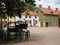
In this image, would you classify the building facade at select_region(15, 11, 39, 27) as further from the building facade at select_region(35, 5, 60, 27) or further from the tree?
the tree

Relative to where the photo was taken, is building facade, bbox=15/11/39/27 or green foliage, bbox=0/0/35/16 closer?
green foliage, bbox=0/0/35/16

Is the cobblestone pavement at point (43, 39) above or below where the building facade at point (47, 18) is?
below

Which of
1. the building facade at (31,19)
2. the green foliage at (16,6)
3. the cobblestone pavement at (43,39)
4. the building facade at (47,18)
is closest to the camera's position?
the cobblestone pavement at (43,39)

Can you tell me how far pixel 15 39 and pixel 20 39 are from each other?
64cm

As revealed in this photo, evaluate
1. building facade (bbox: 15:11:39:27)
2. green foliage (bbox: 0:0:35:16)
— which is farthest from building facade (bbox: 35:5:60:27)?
green foliage (bbox: 0:0:35:16)

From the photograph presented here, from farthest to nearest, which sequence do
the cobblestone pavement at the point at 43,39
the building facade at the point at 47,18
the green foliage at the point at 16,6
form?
the building facade at the point at 47,18, the green foliage at the point at 16,6, the cobblestone pavement at the point at 43,39

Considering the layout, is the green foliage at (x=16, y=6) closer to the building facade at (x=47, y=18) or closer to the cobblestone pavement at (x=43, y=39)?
the cobblestone pavement at (x=43, y=39)

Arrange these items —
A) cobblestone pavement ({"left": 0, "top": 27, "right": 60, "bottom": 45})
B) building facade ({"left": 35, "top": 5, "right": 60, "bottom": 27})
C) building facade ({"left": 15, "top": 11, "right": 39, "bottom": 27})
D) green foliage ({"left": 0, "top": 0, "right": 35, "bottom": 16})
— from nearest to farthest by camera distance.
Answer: cobblestone pavement ({"left": 0, "top": 27, "right": 60, "bottom": 45}), green foliage ({"left": 0, "top": 0, "right": 35, "bottom": 16}), building facade ({"left": 15, "top": 11, "right": 39, "bottom": 27}), building facade ({"left": 35, "top": 5, "right": 60, "bottom": 27})

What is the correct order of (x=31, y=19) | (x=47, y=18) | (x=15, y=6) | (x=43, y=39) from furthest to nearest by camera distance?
(x=47, y=18) < (x=31, y=19) < (x=43, y=39) < (x=15, y=6)

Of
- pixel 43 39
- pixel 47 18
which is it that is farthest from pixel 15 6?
pixel 47 18

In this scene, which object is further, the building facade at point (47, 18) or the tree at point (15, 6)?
the building facade at point (47, 18)

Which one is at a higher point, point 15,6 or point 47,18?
point 15,6

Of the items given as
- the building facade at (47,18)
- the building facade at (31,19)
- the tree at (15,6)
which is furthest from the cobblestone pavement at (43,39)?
the building facade at (47,18)

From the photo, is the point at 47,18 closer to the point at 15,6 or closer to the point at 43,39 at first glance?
the point at 43,39
